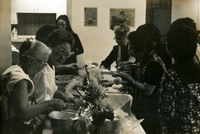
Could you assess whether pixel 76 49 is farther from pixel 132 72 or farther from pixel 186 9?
pixel 186 9

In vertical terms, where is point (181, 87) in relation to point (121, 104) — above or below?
above

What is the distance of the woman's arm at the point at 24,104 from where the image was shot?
6.34 feet

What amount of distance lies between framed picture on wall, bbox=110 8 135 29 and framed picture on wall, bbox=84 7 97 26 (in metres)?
0.13

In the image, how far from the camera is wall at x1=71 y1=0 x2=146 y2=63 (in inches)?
75.9

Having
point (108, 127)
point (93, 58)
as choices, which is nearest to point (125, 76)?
point (93, 58)

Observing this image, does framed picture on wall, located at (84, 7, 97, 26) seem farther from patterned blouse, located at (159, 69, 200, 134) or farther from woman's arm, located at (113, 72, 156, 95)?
patterned blouse, located at (159, 69, 200, 134)

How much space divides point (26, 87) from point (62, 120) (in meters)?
0.37

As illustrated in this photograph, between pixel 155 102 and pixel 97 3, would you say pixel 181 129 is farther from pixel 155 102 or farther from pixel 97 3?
pixel 97 3

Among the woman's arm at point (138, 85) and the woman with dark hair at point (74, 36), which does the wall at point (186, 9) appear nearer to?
the woman's arm at point (138, 85)

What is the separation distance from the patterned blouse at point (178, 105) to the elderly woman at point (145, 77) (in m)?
0.06

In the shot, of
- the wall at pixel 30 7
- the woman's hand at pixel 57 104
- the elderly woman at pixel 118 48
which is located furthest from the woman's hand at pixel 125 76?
the wall at pixel 30 7

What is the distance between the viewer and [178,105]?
2008 mm

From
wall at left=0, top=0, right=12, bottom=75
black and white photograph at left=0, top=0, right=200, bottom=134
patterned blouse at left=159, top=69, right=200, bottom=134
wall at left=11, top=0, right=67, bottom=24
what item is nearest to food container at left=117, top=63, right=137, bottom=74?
black and white photograph at left=0, top=0, right=200, bottom=134

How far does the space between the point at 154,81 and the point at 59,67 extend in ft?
2.43
